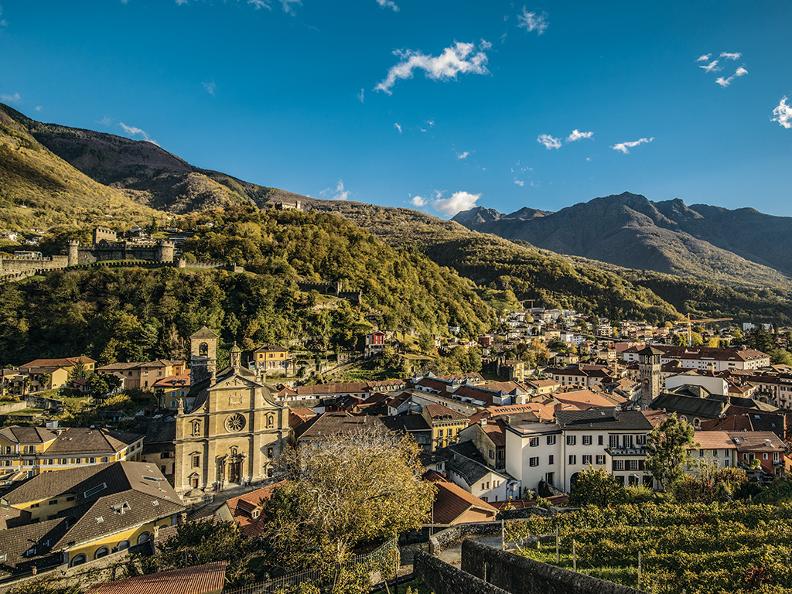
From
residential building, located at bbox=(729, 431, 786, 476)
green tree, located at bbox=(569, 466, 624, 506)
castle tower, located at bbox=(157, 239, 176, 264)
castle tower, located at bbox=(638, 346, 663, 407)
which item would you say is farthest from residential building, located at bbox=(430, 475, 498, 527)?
castle tower, located at bbox=(157, 239, 176, 264)

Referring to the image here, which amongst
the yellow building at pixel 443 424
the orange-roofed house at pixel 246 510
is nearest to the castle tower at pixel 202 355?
the orange-roofed house at pixel 246 510

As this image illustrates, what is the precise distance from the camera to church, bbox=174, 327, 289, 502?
128ft

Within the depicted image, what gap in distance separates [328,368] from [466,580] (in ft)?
201

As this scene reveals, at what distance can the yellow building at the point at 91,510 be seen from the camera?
2419cm

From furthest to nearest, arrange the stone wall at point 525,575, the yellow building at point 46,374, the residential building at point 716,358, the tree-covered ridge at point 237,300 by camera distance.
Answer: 1. the residential building at point 716,358
2. the tree-covered ridge at point 237,300
3. the yellow building at point 46,374
4. the stone wall at point 525,575

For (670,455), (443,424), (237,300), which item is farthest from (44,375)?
(670,455)

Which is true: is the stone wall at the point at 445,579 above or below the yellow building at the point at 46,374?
above

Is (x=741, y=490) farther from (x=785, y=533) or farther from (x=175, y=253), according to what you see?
(x=175, y=253)

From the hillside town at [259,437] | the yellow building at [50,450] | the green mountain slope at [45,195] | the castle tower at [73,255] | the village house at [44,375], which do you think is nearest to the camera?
the hillside town at [259,437]

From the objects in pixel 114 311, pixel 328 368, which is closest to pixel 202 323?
pixel 114 311

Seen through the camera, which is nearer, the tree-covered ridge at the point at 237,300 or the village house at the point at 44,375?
the village house at the point at 44,375

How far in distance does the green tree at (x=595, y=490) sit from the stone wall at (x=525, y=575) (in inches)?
533

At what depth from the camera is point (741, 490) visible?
27.7 meters

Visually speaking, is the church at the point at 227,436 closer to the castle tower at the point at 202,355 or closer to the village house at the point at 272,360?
the castle tower at the point at 202,355
